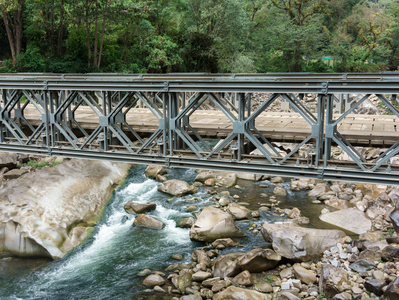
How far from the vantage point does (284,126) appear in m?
14.8

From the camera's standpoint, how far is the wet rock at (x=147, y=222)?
61.8 feet

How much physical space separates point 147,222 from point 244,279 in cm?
606

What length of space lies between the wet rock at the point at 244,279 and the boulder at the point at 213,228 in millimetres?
3067

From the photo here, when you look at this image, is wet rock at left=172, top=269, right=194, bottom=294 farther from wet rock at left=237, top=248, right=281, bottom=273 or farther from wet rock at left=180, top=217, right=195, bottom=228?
wet rock at left=180, top=217, right=195, bottom=228

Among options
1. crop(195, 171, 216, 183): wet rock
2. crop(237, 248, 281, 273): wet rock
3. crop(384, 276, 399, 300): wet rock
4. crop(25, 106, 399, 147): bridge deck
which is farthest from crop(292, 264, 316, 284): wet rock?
crop(195, 171, 216, 183): wet rock

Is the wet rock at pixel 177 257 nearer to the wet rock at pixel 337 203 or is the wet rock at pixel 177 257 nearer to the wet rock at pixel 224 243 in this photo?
the wet rock at pixel 224 243

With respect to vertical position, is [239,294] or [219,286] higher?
[239,294]

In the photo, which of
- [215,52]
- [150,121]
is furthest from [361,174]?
[215,52]

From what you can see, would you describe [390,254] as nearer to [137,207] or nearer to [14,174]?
[137,207]

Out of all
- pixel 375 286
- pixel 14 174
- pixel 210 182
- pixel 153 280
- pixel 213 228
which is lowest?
pixel 153 280

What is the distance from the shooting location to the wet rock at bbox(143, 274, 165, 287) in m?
14.6

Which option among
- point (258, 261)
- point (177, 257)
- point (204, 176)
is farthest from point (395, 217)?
point (204, 176)

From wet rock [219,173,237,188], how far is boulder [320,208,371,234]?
5.98 meters

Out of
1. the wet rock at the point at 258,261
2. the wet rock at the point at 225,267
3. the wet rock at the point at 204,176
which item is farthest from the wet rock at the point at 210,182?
the wet rock at the point at 258,261
